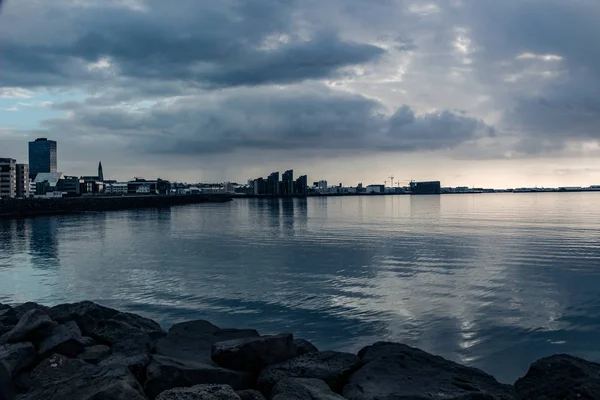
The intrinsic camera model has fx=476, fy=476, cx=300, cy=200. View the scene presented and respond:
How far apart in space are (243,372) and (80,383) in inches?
121

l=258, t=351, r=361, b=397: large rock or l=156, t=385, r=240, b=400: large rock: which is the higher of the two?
l=156, t=385, r=240, b=400: large rock

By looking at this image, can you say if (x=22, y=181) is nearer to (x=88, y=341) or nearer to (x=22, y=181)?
(x=22, y=181)

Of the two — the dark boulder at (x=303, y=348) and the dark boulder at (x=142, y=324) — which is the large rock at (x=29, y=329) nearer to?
the dark boulder at (x=142, y=324)

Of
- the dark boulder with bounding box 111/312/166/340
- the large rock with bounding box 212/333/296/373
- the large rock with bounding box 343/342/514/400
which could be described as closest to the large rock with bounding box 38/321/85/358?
the dark boulder with bounding box 111/312/166/340

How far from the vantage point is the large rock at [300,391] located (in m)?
7.73

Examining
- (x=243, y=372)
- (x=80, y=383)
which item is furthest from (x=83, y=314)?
(x=243, y=372)

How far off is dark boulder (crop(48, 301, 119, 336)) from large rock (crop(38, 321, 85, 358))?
5.42ft

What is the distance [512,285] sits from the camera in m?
23.3

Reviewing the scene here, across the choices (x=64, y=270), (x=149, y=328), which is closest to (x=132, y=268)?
(x=64, y=270)

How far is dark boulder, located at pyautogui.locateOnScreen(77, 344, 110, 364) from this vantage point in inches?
432

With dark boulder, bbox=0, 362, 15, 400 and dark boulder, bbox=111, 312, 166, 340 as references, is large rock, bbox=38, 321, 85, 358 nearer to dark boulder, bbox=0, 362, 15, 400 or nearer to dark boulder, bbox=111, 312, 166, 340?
dark boulder, bbox=111, 312, 166, 340

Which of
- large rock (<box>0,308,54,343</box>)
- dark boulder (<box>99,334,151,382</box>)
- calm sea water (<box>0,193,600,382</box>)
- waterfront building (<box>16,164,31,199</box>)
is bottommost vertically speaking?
calm sea water (<box>0,193,600,382</box>)

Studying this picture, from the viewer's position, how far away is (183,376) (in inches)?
351

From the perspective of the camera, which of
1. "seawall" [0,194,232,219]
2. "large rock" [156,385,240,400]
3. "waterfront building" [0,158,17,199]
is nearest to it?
"large rock" [156,385,240,400]
